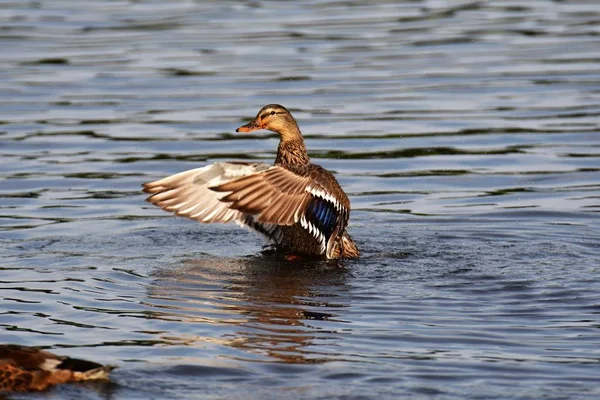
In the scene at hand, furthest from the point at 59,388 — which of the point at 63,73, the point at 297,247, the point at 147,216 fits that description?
the point at 63,73

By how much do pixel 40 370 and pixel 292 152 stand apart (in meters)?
4.59

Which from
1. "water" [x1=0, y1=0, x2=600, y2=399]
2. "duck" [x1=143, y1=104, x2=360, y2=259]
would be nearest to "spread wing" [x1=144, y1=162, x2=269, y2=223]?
"duck" [x1=143, y1=104, x2=360, y2=259]

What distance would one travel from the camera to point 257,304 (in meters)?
9.38

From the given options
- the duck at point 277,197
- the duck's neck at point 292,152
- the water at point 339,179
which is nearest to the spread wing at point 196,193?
the duck at point 277,197

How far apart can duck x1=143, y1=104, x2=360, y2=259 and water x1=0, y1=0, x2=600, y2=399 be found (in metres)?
0.26

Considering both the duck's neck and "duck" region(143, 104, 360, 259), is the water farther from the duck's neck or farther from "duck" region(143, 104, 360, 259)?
the duck's neck

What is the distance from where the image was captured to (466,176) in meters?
14.1

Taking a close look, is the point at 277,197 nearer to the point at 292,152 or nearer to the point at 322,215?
the point at 322,215

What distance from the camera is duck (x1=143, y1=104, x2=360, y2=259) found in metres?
10.0

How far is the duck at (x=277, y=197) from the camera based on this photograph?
10.0 metres

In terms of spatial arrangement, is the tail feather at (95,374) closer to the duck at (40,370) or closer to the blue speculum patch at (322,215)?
the duck at (40,370)

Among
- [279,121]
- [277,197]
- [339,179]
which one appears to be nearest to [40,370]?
[277,197]

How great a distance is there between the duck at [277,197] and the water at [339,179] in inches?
10.3

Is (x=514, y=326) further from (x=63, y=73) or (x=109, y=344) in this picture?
(x=63, y=73)
